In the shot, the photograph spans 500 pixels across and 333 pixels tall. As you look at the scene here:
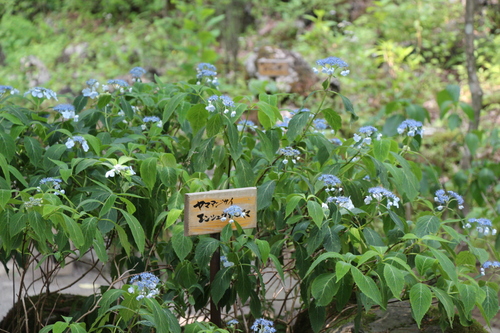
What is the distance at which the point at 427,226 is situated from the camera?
1.88 meters

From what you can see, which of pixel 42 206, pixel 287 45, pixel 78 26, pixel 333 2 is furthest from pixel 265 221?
pixel 78 26

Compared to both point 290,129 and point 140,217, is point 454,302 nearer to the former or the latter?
point 290,129

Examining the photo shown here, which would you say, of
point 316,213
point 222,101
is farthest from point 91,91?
point 316,213

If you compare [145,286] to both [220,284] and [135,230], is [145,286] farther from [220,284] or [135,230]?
[220,284]

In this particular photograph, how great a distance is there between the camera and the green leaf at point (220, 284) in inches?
72.9

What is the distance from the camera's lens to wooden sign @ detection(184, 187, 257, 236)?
1778mm

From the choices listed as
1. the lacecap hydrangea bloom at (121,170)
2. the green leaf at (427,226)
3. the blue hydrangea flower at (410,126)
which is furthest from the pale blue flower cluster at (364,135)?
the lacecap hydrangea bloom at (121,170)

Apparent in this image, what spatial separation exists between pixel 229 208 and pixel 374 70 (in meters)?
6.01

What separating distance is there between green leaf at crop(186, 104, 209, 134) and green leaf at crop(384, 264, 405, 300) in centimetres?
78

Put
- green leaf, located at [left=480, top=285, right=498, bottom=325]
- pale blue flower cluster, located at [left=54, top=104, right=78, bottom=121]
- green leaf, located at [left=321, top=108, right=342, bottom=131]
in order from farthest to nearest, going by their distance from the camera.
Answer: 1. pale blue flower cluster, located at [left=54, top=104, right=78, bottom=121]
2. green leaf, located at [left=321, top=108, right=342, bottom=131]
3. green leaf, located at [left=480, top=285, right=498, bottom=325]

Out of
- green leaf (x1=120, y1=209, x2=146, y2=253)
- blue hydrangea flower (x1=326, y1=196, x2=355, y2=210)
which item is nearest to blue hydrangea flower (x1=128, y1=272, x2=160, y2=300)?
green leaf (x1=120, y1=209, x2=146, y2=253)

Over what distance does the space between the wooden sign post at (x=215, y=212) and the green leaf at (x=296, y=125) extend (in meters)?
0.23

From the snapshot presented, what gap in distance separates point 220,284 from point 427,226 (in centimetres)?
71

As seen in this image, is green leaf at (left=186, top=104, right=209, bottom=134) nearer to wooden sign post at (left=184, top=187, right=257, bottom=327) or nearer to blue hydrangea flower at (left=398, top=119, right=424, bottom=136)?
wooden sign post at (left=184, top=187, right=257, bottom=327)
